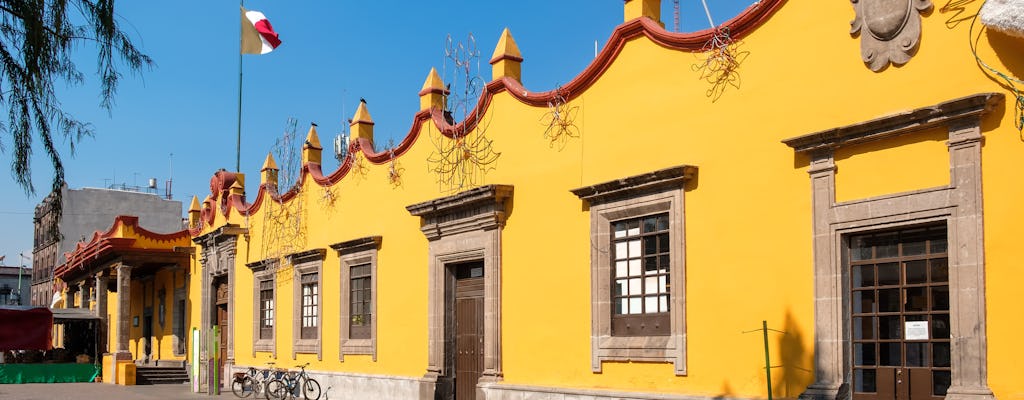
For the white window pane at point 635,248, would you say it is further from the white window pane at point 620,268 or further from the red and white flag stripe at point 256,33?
the red and white flag stripe at point 256,33

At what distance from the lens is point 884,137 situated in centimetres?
991

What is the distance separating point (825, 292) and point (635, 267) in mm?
3104

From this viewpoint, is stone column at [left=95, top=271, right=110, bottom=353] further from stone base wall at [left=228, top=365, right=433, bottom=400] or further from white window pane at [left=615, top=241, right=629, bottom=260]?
white window pane at [left=615, top=241, right=629, bottom=260]

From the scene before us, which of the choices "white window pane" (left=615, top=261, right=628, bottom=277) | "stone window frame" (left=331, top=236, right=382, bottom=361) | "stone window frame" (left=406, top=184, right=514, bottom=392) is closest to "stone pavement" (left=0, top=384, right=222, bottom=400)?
"stone window frame" (left=331, top=236, right=382, bottom=361)

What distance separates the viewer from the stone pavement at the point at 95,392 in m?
25.2

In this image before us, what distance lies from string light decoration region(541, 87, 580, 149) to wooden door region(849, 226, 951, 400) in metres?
4.90

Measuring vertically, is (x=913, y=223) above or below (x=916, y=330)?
above

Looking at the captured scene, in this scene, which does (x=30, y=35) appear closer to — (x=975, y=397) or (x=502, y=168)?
(x=975, y=397)

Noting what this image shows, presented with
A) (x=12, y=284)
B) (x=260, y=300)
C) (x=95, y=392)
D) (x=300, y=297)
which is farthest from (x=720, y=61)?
(x=12, y=284)

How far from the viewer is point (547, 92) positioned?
48.9 feet

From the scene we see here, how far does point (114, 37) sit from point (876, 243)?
662 centimetres

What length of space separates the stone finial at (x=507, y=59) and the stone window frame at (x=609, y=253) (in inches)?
117

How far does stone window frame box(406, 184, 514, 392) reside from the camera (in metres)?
15.8

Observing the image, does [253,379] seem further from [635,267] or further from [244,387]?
[635,267]
